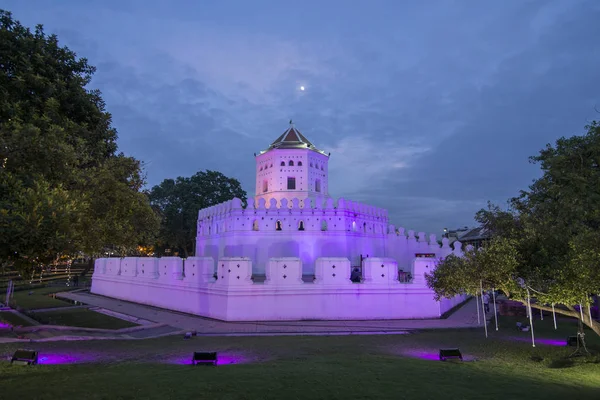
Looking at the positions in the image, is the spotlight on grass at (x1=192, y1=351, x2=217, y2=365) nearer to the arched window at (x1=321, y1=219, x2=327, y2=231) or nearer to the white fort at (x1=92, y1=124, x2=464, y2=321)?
the white fort at (x1=92, y1=124, x2=464, y2=321)

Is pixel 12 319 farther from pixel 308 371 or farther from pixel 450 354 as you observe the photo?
pixel 450 354

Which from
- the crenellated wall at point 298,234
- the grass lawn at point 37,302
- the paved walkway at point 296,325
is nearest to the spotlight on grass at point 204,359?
the paved walkway at point 296,325

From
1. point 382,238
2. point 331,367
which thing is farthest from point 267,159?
point 331,367

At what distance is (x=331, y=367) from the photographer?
7.50 meters

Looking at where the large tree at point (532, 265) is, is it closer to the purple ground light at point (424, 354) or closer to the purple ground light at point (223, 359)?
the purple ground light at point (424, 354)

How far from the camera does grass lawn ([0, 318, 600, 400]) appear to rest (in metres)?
→ 5.90

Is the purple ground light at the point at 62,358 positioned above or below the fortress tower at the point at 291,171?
below

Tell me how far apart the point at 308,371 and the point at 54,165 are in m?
6.53

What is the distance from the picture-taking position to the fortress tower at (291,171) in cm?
3719

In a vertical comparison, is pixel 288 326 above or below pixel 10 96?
below

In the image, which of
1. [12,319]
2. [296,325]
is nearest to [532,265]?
[296,325]

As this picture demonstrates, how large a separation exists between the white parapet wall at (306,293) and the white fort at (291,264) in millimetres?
41

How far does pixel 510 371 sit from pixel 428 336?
13.9 feet

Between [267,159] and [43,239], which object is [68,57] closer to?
[43,239]
